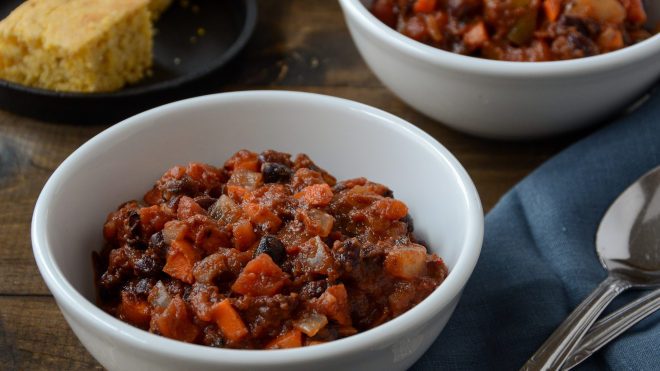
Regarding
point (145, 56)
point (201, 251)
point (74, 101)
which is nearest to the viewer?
point (201, 251)

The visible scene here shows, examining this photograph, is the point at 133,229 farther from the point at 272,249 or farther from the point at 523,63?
the point at 523,63

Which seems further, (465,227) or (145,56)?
(145,56)

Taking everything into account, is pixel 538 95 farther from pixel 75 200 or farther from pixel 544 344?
pixel 75 200

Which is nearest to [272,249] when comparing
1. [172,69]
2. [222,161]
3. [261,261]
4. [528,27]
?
[261,261]

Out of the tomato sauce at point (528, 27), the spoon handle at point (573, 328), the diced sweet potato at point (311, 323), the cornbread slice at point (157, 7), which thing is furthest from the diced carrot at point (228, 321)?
the cornbread slice at point (157, 7)

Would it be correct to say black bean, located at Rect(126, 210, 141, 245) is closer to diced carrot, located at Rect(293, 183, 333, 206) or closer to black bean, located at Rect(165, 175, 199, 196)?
black bean, located at Rect(165, 175, 199, 196)

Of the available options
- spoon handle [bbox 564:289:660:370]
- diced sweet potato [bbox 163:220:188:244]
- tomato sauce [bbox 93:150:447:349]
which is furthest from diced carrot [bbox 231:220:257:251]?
spoon handle [bbox 564:289:660:370]

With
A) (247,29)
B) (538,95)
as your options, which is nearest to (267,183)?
(538,95)

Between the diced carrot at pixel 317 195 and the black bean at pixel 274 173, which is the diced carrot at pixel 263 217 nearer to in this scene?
the diced carrot at pixel 317 195
